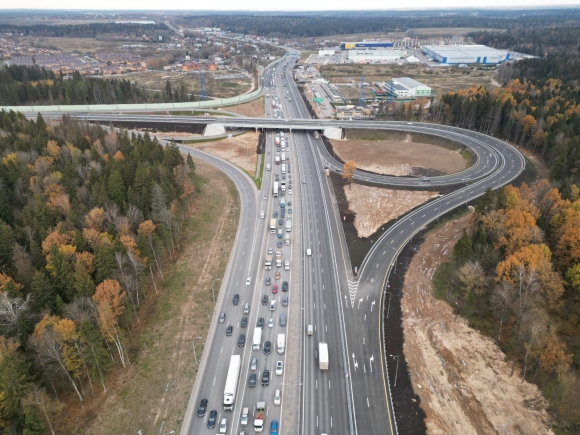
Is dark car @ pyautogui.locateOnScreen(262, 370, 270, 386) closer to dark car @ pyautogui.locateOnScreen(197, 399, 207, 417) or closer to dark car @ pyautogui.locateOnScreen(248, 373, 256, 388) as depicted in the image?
dark car @ pyautogui.locateOnScreen(248, 373, 256, 388)

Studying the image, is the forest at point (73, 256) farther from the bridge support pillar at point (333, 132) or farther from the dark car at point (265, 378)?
the bridge support pillar at point (333, 132)

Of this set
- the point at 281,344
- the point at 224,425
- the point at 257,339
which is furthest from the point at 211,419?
the point at 281,344

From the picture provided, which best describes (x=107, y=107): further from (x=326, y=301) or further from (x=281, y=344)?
(x=281, y=344)

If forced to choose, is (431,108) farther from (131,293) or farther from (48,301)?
(48,301)

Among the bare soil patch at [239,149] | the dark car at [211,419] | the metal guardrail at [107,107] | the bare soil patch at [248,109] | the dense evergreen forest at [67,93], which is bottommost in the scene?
the dark car at [211,419]

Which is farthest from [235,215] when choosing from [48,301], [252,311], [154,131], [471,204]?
[154,131]

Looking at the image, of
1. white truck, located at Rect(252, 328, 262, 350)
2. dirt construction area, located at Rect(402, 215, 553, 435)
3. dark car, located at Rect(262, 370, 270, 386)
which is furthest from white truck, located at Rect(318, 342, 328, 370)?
dirt construction area, located at Rect(402, 215, 553, 435)

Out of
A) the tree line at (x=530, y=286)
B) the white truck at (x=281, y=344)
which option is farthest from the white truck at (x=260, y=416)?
the tree line at (x=530, y=286)
